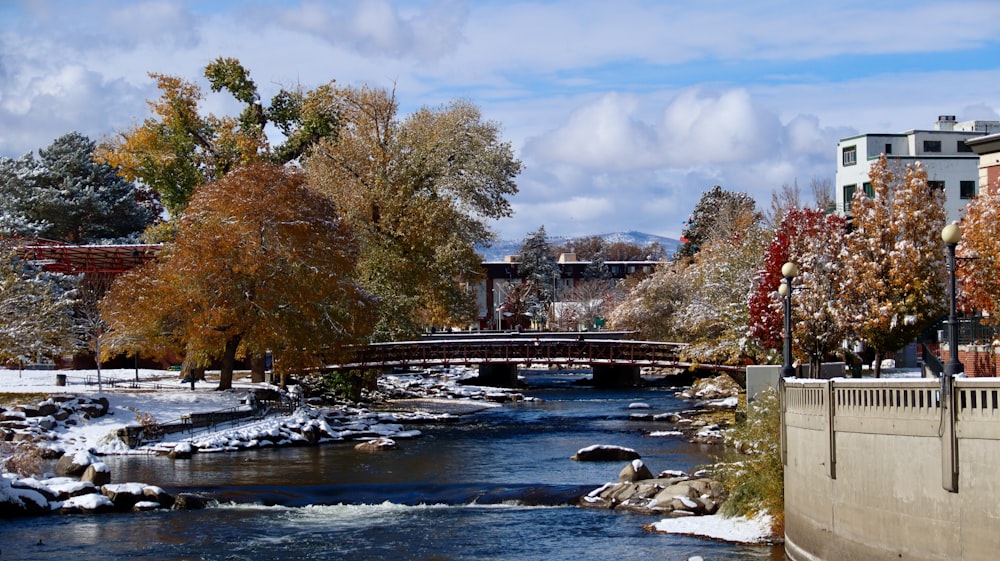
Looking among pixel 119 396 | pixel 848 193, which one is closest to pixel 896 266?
pixel 848 193

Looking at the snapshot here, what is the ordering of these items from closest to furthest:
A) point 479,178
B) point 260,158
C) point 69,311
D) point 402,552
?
point 402,552
point 69,311
point 260,158
point 479,178

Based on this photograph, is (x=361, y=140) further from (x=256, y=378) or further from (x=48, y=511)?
(x=48, y=511)

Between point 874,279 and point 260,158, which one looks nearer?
point 874,279

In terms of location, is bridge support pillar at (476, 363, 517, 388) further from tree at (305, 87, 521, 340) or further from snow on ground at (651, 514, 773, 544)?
snow on ground at (651, 514, 773, 544)

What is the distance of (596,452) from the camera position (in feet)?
162

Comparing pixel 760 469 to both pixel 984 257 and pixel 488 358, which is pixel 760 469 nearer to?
pixel 984 257

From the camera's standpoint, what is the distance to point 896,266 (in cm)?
5044

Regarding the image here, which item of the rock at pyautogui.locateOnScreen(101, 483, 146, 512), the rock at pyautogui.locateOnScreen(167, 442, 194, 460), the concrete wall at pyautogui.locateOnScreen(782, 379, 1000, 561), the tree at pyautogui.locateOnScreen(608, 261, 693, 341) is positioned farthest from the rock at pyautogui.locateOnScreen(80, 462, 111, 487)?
the tree at pyautogui.locateOnScreen(608, 261, 693, 341)

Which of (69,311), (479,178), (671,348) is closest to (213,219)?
(69,311)

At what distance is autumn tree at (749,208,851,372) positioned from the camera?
178ft

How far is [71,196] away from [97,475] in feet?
216

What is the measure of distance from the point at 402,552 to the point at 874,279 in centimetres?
2670

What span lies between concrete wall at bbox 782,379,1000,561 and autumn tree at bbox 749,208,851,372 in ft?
72.1

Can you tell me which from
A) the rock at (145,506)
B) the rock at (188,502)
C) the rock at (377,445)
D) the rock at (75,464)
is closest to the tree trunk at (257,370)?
the rock at (377,445)
